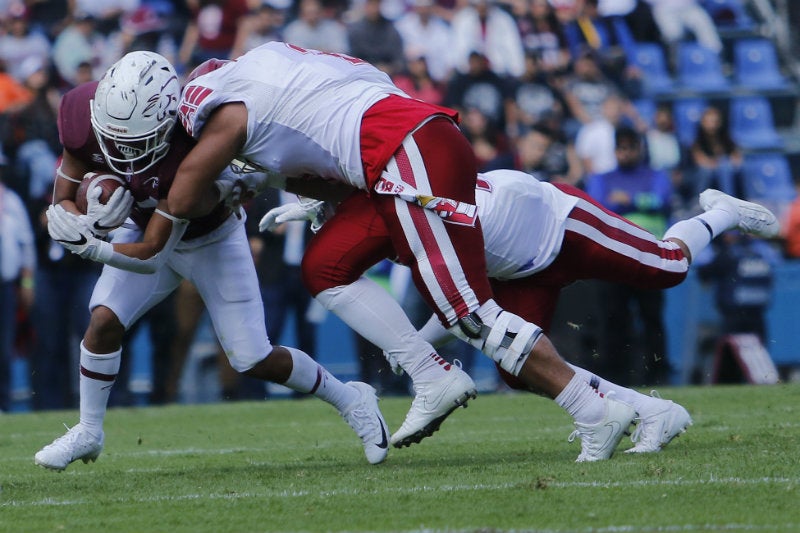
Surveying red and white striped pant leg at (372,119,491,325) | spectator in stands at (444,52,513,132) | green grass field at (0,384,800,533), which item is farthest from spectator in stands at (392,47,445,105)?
red and white striped pant leg at (372,119,491,325)

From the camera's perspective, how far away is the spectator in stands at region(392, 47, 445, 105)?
10.9 m

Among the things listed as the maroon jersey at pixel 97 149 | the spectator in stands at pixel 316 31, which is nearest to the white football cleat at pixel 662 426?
the maroon jersey at pixel 97 149

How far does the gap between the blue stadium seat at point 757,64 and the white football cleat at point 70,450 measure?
8888 millimetres

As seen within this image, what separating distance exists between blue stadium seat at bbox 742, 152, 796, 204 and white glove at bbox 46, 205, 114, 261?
7.30 metres

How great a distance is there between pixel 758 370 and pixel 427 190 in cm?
515

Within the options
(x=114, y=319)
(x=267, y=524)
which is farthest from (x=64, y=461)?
(x=267, y=524)

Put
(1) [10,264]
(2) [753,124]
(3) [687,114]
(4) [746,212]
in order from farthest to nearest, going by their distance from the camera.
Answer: (2) [753,124]
(3) [687,114]
(1) [10,264]
(4) [746,212]

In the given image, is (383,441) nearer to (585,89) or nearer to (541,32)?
(585,89)

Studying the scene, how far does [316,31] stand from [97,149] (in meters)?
6.76

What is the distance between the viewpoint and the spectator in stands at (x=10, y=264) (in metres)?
8.93

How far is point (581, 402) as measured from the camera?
479 centimetres

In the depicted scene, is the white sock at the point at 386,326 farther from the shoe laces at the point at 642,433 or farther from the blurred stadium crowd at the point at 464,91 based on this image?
the blurred stadium crowd at the point at 464,91

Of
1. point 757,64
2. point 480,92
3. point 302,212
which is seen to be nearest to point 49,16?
point 480,92

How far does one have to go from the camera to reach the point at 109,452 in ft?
20.3
